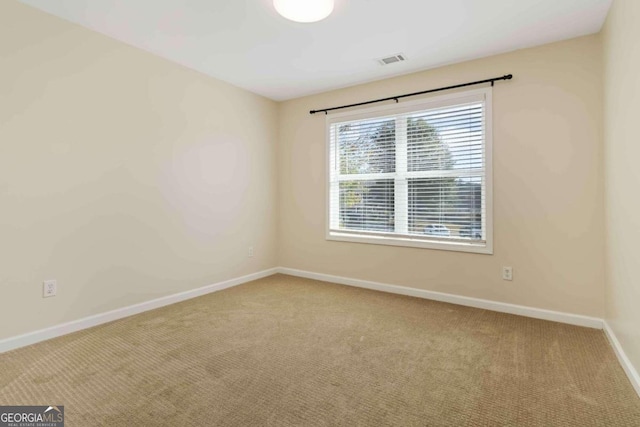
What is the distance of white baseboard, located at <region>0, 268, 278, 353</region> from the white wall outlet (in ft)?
0.85

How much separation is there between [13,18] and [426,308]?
13.5ft

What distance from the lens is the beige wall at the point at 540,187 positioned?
9.03ft

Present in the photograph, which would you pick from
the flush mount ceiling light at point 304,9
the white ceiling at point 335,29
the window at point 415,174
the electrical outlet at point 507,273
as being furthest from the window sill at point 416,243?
the flush mount ceiling light at point 304,9

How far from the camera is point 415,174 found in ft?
12.0

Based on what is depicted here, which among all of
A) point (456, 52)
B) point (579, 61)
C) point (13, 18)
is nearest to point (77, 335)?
point (13, 18)

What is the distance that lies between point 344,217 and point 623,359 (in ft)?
9.42

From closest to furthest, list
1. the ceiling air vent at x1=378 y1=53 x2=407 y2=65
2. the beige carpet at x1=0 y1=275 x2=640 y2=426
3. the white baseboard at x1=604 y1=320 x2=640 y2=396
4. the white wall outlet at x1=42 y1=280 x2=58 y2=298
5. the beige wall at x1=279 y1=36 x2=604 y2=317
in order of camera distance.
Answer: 1. the beige carpet at x1=0 y1=275 x2=640 y2=426
2. the white baseboard at x1=604 y1=320 x2=640 y2=396
3. the white wall outlet at x1=42 y1=280 x2=58 y2=298
4. the beige wall at x1=279 y1=36 x2=604 y2=317
5. the ceiling air vent at x1=378 y1=53 x2=407 y2=65

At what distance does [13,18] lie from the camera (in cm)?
232

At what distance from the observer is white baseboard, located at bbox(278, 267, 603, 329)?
280 centimetres

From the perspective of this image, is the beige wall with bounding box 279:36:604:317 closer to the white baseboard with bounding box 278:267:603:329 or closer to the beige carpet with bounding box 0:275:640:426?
the white baseboard with bounding box 278:267:603:329

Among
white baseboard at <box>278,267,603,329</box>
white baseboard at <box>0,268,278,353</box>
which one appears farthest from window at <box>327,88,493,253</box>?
Result: white baseboard at <box>0,268,278,353</box>

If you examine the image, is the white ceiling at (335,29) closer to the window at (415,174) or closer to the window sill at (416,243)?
the window at (415,174)

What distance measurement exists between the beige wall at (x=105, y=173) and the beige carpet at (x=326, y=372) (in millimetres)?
471

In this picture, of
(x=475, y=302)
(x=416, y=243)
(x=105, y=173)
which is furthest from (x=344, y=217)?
(x=105, y=173)
